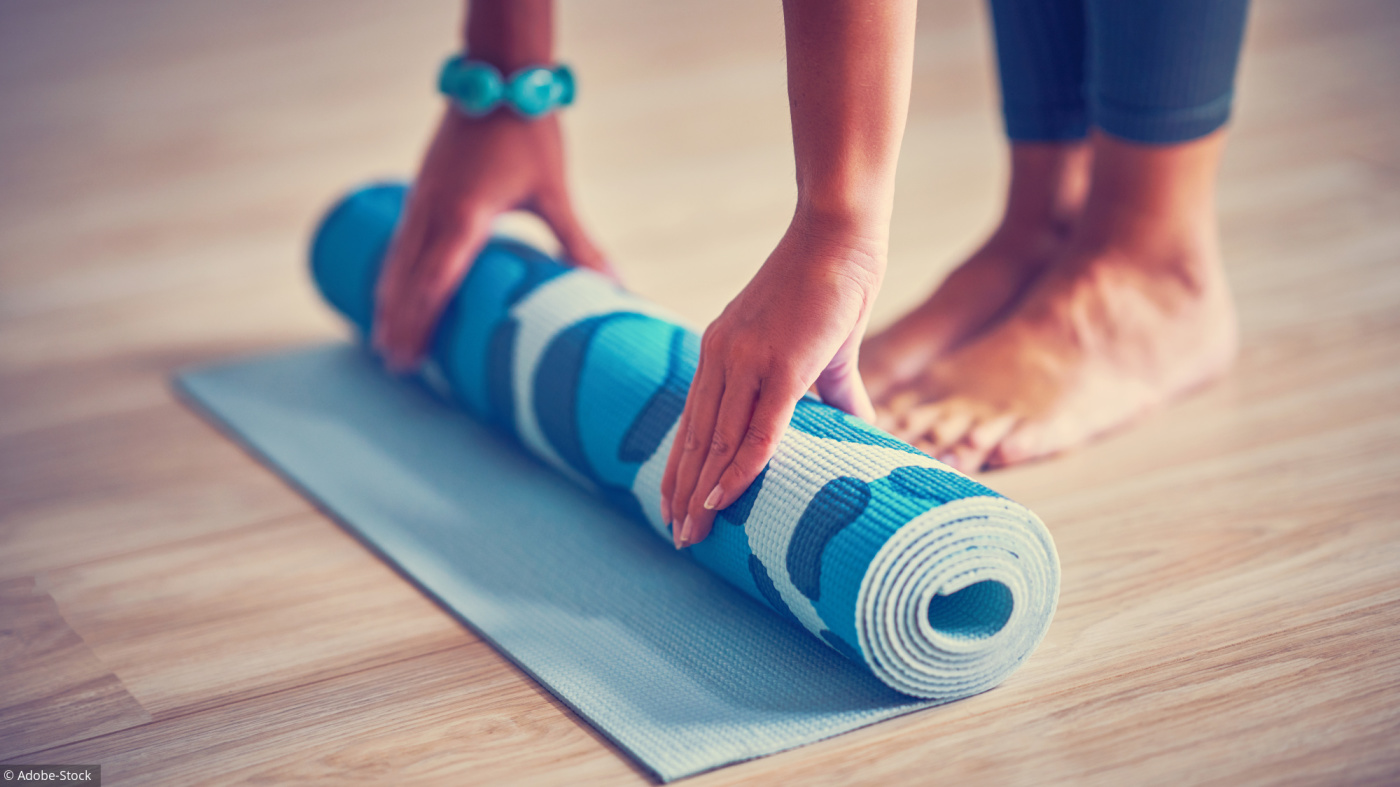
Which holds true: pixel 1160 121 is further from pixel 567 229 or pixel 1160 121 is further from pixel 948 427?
pixel 567 229

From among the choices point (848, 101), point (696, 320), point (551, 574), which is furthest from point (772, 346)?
point (696, 320)

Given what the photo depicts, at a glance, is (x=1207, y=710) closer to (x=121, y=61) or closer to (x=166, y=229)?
(x=166, y=229)

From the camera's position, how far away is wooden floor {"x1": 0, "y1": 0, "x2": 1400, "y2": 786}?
33.6 inches

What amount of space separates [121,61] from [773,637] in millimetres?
2438

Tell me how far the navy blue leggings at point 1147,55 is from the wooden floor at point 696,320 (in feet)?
0.94

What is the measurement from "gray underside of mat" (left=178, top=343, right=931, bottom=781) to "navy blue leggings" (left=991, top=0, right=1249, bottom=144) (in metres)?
0.62

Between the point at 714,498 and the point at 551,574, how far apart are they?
0.19 metres

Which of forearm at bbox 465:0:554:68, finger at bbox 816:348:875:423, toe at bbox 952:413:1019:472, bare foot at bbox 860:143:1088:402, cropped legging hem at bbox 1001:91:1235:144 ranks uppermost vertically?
forearm at bbox 465:0:554:68

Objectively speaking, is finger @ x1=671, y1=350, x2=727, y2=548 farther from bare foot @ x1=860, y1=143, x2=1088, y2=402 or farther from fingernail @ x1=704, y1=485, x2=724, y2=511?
bare foot @ x1=860, y1=143, x2=1088, y2=402

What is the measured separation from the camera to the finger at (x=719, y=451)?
35.9 inches

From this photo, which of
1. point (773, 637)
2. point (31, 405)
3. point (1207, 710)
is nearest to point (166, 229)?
point (31, 405)

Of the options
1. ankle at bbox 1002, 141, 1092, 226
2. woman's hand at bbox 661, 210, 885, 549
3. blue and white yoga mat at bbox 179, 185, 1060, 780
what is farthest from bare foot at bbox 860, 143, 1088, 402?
woman's hand at bbox 661, 210, 885, 549

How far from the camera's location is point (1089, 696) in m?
0.88

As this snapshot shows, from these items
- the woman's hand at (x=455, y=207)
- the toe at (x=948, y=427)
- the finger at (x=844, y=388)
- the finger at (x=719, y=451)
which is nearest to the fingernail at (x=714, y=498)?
the finger at (x=719, y=451)
